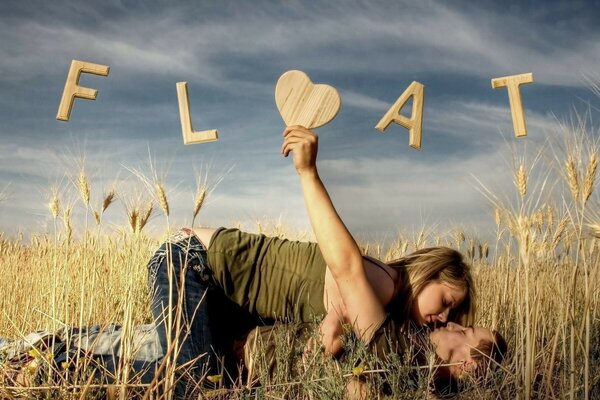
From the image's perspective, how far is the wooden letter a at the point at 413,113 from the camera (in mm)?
2438

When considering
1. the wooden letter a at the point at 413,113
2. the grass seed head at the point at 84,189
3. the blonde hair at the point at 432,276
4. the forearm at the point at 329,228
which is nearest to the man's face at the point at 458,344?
the blonde hair at the point at 432,276

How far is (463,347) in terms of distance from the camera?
2395 mm

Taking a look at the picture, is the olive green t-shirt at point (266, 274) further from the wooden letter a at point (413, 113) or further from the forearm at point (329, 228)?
the wooden letter a at point (413, 113)

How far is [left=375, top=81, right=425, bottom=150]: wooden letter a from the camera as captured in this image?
244 cm

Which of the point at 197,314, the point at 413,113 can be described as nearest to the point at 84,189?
the point at 197,314

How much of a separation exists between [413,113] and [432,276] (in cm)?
70

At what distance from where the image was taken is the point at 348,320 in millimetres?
2178

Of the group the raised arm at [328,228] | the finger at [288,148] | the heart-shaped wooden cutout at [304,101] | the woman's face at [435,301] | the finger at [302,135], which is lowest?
the woman's face at [435,301]

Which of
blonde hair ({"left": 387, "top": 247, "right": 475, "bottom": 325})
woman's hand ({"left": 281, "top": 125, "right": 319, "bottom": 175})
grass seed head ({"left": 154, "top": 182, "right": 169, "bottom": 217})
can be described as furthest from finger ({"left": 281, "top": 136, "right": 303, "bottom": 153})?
blonde hair ({"left": 387, "top": 247, "right": 475, "bottom": 325})

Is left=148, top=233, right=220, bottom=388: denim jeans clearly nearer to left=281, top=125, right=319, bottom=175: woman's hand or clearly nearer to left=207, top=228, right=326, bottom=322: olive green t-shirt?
left=207, top=228, right=326, bottom=322: olive green t-shirt

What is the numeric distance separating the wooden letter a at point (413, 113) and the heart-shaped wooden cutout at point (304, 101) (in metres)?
0.41

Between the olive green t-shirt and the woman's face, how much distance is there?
45cm

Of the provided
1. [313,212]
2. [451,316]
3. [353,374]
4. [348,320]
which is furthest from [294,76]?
[451,316]

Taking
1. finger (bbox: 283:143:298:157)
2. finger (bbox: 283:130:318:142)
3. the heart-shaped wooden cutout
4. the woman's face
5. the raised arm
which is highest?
the heart-shaped wooden cutout
